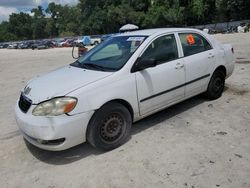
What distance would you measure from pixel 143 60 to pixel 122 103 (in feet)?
2.33

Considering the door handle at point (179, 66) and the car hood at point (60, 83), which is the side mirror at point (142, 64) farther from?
the door handle at point (179, 66)

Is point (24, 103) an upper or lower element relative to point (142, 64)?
lower

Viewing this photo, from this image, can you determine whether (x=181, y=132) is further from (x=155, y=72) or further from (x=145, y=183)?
(x=145, y=183)

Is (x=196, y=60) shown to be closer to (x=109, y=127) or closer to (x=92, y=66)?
(x=92, y=66)

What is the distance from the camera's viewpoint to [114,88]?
399cm

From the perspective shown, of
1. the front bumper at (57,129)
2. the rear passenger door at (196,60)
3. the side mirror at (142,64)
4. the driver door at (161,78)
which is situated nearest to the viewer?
the front bumper at (57,129)

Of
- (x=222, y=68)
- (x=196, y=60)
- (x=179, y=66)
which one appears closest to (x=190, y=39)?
(x=196, y=60)

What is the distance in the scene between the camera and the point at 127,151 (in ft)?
13.3

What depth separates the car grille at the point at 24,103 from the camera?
392cm

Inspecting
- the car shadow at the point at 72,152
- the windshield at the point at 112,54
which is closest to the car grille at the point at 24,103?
the car shadow at the point at 72,152

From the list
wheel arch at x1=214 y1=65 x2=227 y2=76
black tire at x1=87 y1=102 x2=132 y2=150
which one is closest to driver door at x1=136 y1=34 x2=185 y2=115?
black tire at x1=87 y1=102 x2=132 y2=150

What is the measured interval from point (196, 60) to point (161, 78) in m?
0.99

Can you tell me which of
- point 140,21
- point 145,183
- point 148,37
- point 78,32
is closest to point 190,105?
point 148,37

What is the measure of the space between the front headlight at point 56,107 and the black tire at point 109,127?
356 mm
